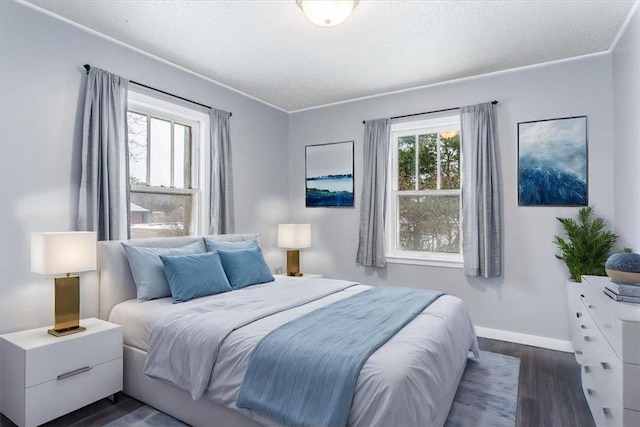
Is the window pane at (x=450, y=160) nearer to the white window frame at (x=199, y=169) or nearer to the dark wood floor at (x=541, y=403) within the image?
the dark wood floor at (x=541, y=403)

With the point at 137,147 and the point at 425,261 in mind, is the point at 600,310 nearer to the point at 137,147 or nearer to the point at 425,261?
the point at 425,261

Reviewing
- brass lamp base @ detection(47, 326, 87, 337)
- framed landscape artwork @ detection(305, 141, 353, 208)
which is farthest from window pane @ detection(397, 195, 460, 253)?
brass lamp base @ detection(47, 326, 87, 337)

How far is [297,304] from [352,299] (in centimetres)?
43

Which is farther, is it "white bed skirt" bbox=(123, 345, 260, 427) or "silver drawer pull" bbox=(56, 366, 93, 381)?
"silver drawer pull" bbox=(56, 366, 93, 381)

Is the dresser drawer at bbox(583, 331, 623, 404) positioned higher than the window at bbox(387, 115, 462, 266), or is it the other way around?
the window at bbox(387, 115, 462, 266)

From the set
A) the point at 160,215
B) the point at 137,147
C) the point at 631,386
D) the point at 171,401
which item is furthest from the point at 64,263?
the point at 631,386

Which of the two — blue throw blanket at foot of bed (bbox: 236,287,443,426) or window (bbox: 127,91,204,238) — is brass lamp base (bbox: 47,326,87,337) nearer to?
window (bbox: 127,91,204,238)

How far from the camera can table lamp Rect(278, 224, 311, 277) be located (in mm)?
4418

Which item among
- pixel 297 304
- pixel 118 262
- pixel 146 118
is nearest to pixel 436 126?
pixel 297 304

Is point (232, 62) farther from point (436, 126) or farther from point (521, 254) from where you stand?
point (521, 254)

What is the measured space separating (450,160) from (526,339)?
2.04 meters

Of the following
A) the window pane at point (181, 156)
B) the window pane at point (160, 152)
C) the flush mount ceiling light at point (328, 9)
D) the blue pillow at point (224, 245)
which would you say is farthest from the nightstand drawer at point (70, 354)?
the flush mount ceiling light at point (328, 9)

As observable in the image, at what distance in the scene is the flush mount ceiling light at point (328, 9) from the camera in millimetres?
2242

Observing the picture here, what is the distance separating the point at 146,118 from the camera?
3.54 m
